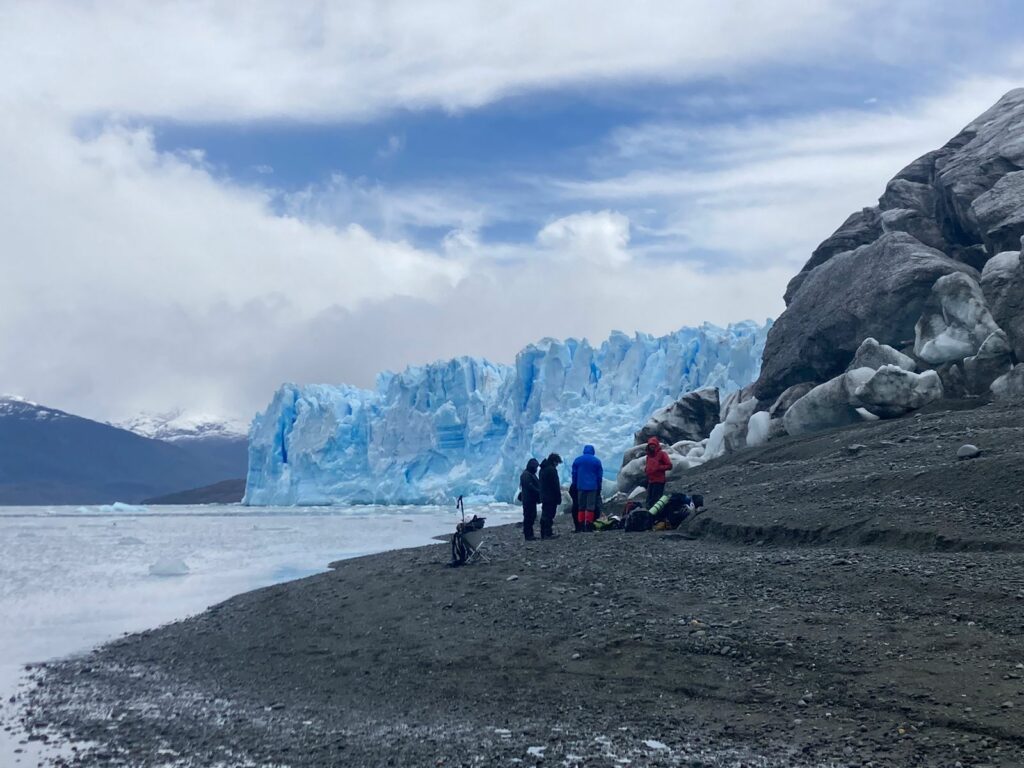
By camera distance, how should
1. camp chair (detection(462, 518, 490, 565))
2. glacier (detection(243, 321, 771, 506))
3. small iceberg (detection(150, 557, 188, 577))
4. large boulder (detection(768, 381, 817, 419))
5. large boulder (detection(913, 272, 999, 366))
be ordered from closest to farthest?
1. camp chair (detection(462, 518, 490, 565))
2. large boulder (detection(913, 272, 999, 366))
3. small iceberg (detection(150, 557, 188, 577))
4. large boulder (detection(768, 381, 817, 419))
5. glacier (detection(243, 321, 771, 506))

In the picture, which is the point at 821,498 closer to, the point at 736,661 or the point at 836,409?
the point at 736,661

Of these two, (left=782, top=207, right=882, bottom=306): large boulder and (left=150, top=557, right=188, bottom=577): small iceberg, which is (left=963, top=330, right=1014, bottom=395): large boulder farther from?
(left=150, top=557, right=188, bottom=577): small iceberg

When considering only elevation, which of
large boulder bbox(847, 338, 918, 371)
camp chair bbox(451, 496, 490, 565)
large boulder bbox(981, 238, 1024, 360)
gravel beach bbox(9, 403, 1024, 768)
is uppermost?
large boulder bbox(981, 238, 1024, 360)

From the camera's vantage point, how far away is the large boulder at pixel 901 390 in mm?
13242

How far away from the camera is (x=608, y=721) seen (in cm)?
482

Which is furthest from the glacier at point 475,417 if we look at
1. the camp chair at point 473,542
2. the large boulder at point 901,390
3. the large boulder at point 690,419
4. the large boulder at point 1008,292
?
the camp chair at point 473,542

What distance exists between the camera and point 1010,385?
40.1 feet

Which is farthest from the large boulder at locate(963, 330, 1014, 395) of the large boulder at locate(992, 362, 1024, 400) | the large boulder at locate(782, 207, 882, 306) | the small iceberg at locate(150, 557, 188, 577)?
the small iceberg at locate(150, 557, 188, 577)

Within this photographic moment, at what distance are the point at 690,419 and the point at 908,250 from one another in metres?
6.93

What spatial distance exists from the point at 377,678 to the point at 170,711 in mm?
1227

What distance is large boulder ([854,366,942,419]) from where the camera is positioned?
13.2m

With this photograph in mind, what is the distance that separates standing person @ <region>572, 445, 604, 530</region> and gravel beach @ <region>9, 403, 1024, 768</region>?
225cm

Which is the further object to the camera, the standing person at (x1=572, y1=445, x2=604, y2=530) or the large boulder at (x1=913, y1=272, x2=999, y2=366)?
the large boulder at (x1=913, y1=272, x2=999, y2=366)

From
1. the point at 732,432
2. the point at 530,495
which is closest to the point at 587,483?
the point at 530,495
